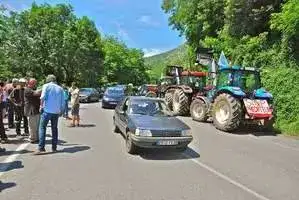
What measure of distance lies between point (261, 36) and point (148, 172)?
1856cm

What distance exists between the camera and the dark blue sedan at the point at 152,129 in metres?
11.2

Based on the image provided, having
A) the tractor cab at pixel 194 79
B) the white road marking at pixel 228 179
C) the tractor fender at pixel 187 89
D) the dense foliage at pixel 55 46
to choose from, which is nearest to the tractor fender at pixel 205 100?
the tractor fender at pixel 187 89

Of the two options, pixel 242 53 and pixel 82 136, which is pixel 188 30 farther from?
pixel 82 136

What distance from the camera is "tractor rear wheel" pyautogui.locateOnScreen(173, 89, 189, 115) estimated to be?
23641 millimetres

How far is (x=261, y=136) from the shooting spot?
669 inches

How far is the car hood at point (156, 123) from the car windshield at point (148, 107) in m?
0.41

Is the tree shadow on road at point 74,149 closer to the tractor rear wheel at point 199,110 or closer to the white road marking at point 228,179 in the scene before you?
the white road marking at point 228,179

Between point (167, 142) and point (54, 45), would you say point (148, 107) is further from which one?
point (54, 45)

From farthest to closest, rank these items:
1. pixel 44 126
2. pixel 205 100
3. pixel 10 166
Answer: pixel 205 100 → pixel 44 126 → pixel 10 166

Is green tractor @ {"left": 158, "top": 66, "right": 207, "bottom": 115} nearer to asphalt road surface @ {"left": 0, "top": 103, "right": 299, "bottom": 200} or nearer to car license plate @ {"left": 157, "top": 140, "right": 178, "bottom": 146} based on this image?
asphalt road surface @ {"left": 0, "top": 103, "right": 299, "bottom": 200}

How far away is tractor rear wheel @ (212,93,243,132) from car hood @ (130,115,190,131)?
17.4ft

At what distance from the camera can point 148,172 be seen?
31.9ft

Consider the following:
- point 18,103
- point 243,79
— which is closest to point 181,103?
point 243,79

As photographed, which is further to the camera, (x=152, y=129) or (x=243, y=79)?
(x=243, y=79)
